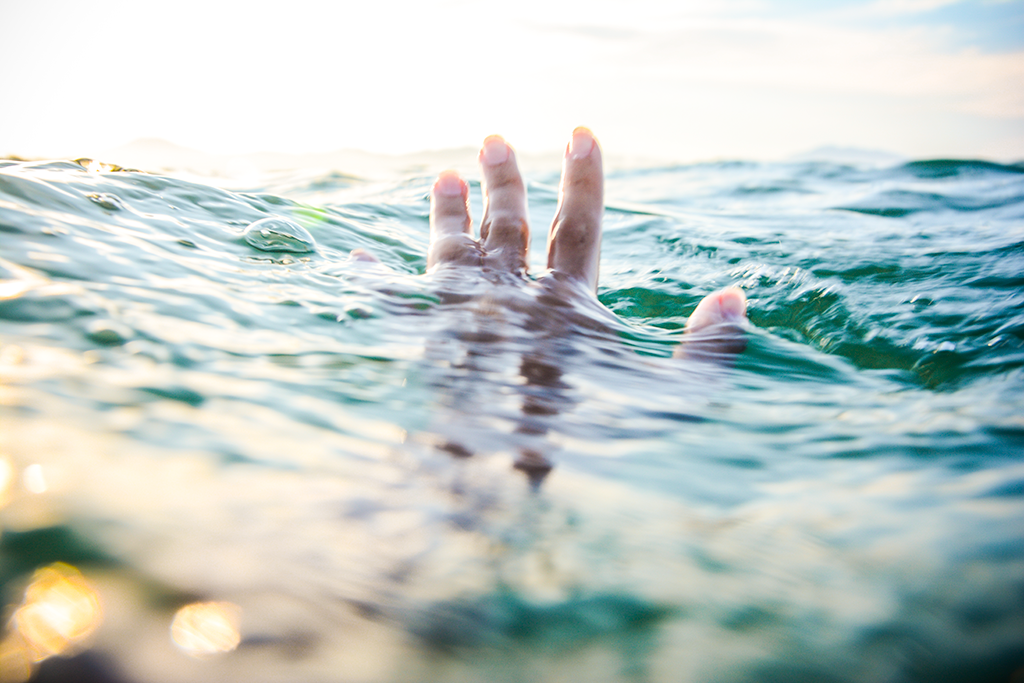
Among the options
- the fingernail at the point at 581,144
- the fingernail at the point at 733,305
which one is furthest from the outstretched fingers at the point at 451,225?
the fingernail at the point at 733,305

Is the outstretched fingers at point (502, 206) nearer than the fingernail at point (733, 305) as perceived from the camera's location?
No

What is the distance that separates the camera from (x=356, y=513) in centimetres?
97

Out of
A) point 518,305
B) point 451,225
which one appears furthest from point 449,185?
point 518,305

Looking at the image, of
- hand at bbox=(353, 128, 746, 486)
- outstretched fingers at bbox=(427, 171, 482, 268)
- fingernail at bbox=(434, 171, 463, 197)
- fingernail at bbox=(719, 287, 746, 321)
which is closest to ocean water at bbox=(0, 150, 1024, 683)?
hand at bbox=(353, 128, 746, 486)

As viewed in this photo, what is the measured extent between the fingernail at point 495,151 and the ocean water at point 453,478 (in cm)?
78

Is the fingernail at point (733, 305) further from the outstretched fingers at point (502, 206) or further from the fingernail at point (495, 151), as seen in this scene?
the fingernail at point (495, 151)

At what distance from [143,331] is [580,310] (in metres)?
1.33

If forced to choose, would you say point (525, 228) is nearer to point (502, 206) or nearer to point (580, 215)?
point (502, 206)

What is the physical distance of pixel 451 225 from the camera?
107 inches

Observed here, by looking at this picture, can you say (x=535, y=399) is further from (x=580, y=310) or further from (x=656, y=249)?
(x=656, y=249)

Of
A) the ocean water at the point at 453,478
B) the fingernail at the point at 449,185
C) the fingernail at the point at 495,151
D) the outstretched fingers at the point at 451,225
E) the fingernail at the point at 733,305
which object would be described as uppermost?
the fingernail at the point at 495,151

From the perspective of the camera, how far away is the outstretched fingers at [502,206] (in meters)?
2.54

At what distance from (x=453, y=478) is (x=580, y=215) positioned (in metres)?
1.67

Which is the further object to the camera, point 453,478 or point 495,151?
point 495,151
